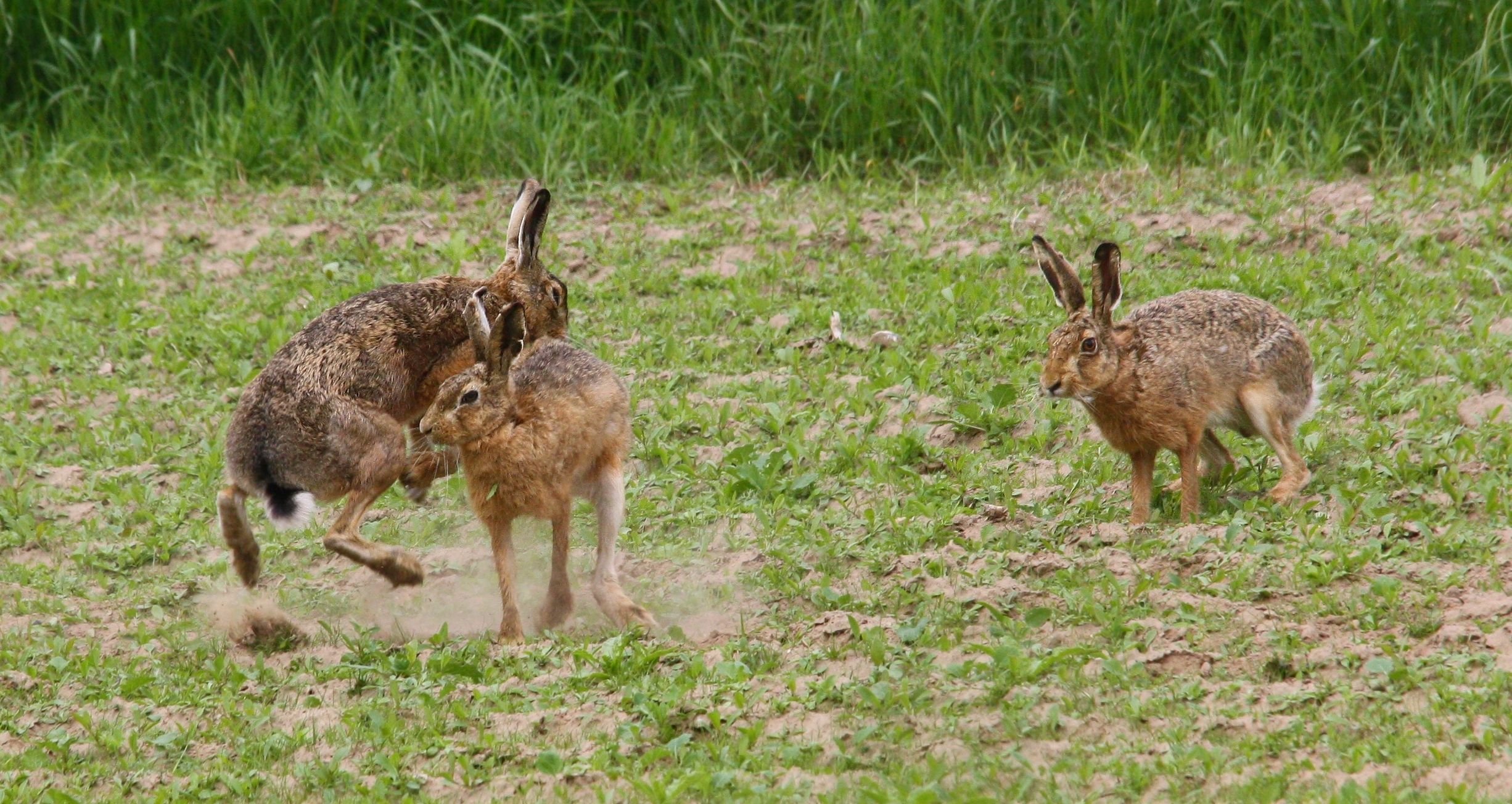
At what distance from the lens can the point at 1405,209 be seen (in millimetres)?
9633

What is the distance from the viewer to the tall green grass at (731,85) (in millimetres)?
10484

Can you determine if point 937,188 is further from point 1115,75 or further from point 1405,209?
point 1405,209

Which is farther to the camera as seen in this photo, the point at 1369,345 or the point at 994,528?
the point at 1369,345

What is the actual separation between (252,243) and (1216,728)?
7.26 metres

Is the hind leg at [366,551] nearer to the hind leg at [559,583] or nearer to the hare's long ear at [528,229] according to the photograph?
the hind leg at [559,583]

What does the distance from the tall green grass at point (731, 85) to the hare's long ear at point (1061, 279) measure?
160 inches

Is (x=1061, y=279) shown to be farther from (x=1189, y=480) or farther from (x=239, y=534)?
(x=239, y=534)

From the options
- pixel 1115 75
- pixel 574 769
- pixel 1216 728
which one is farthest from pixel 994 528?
pixel 1115 75

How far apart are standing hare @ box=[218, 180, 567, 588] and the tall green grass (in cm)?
421

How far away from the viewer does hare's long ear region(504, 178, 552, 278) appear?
744 cm

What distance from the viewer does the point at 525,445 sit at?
6293 millimetres

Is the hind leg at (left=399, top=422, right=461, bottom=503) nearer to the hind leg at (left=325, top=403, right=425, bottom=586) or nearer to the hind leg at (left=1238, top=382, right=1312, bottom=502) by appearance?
the hind leg at (left=325, top=403, right=425, bottom=586)

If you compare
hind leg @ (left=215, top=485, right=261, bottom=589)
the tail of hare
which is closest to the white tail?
the tail of hare

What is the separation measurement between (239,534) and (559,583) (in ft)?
4.10
